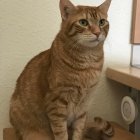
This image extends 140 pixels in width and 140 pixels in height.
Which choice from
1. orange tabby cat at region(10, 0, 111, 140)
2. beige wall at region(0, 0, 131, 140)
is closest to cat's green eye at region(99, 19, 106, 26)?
orange tabby cat at region(10, 0, 111, 140)

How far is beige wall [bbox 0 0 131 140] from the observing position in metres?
1.16

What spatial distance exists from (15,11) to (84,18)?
1.31ft

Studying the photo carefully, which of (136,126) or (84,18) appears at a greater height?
(84,18)

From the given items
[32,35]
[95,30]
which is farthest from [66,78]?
[32,35]

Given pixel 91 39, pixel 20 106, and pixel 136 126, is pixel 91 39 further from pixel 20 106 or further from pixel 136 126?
pixel 136 126

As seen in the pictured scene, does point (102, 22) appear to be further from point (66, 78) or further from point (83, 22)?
point (66, 78)

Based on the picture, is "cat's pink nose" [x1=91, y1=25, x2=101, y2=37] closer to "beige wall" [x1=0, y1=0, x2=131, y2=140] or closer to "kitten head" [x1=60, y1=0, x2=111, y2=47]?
"kitten head" [x1=60, y1=0, x2=111, y2=47]

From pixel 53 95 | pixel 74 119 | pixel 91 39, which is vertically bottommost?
pixel 74 119

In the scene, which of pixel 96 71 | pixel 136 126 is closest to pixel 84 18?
pixel 96 71

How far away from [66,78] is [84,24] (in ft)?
0.62

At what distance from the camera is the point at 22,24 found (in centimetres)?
117

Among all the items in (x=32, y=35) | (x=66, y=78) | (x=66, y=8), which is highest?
(x=66, y=8)

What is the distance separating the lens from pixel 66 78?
2.98 feet

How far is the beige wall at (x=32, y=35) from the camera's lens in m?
1.16
